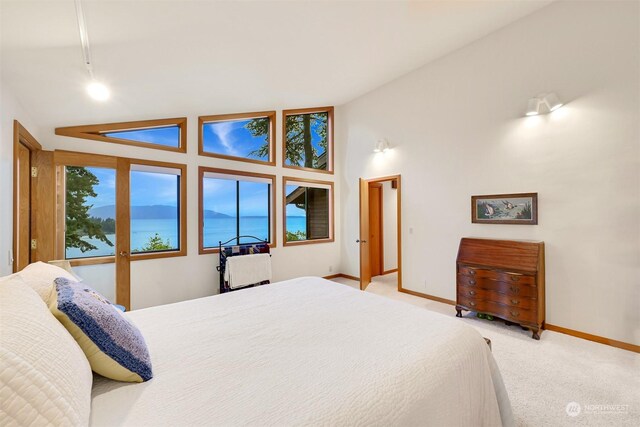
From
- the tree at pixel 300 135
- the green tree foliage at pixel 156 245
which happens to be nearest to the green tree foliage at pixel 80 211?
the green tree foliage at pixel 156 245

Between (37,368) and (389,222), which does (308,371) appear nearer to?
(37,368)

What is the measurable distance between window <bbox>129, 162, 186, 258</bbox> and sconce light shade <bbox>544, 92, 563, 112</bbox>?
15.3 ft

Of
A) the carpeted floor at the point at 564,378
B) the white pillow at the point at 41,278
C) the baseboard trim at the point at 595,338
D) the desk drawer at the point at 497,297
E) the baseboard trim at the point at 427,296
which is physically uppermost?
the white pillow at the point at 41,278

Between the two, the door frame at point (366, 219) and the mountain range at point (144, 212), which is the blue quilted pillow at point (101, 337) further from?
the door frame at point (366, 219)

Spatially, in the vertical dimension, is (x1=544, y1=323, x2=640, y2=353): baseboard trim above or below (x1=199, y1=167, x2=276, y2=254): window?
below

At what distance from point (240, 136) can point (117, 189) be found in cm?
209

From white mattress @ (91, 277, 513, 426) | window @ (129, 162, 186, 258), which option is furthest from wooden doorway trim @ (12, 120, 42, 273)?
white mattress @ (91, 277, 513, 426)

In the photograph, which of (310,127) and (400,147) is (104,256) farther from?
(400,147)

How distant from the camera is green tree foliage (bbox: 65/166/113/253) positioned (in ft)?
9.75

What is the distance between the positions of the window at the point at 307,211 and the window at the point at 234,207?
34 centimetres

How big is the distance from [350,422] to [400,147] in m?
4.36

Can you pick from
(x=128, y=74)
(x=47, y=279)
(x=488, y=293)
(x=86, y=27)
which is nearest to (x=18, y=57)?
(x=86, y=27)

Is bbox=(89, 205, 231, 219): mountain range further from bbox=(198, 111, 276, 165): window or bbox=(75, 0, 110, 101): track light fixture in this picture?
bbox=(75, 0, 110, 101): track light fixture

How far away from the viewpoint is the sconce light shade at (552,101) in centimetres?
307
